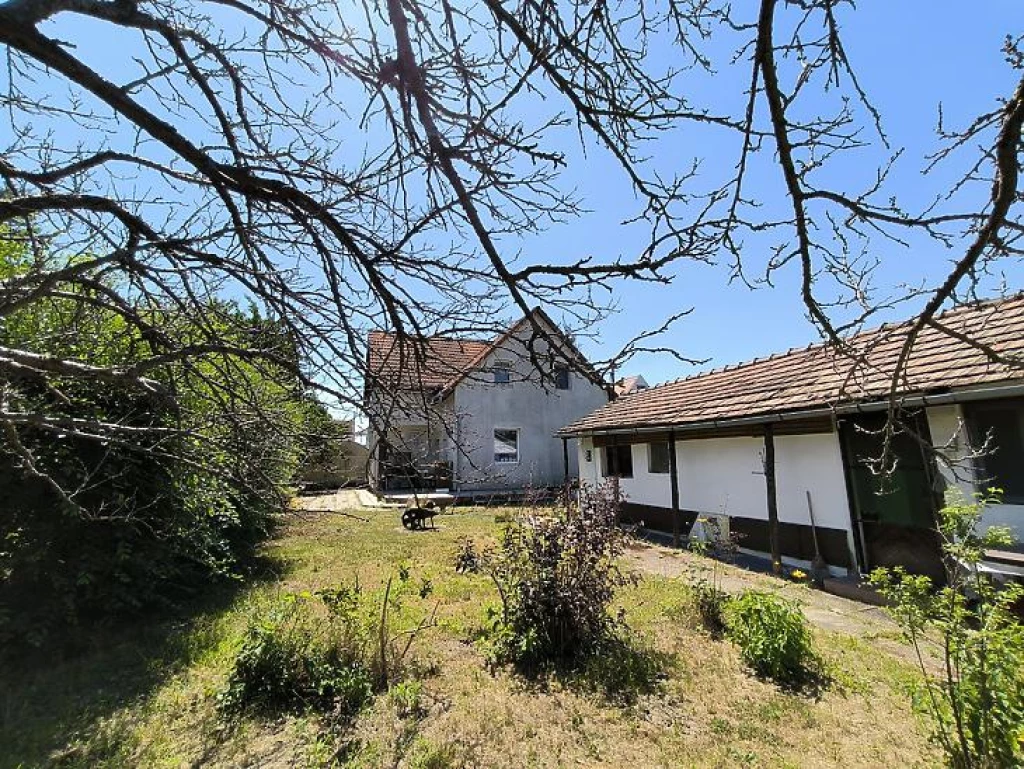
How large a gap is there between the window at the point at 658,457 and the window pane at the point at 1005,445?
6.86 meters

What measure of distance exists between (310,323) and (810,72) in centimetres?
272

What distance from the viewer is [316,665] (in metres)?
4.61

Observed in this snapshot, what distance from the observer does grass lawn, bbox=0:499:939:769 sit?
11.6ft

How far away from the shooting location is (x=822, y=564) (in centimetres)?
827

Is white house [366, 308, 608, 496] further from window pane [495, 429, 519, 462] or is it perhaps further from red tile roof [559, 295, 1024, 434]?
window pane [495, 429, 519, 462]

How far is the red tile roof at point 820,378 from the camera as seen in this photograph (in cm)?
338

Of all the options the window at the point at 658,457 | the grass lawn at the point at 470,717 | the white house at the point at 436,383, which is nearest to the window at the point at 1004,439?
the grass lawn at the point at 470,717

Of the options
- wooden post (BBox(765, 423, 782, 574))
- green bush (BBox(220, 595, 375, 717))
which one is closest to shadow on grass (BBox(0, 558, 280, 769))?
green bush (BBox(220, 595, 375, 717))

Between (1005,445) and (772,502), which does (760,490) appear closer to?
(772,502)

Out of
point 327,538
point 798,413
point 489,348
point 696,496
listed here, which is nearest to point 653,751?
point 489,348

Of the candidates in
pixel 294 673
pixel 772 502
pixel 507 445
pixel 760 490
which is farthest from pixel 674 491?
pixel 507 445

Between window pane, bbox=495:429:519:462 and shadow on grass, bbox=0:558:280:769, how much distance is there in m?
15.6

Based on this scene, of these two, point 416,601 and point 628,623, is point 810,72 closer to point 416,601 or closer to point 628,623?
point 628,623

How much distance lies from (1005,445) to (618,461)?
9429mm
